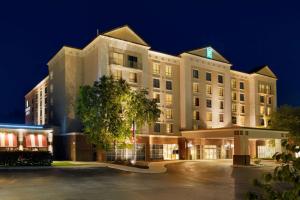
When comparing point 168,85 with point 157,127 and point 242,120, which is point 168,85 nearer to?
point 157,127

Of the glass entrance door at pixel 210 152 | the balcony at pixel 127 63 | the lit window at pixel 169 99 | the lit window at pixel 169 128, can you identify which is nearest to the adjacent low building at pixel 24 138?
the balcony at pixel 127 63

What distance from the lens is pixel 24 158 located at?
111 feet

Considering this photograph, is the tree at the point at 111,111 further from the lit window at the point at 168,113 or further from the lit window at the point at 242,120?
the lit window at the point at 242,120

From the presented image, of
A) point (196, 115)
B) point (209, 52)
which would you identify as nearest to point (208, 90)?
point (196, 115)

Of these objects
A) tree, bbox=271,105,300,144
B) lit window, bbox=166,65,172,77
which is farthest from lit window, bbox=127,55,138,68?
tree, bbox=271,105,300,144

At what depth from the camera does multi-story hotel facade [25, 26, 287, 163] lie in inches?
1837

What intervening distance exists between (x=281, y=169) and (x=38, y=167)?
32046 millimetres

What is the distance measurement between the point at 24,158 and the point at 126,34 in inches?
897

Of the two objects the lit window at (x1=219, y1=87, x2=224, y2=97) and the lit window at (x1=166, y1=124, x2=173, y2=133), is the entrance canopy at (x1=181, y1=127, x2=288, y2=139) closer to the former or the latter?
the lit window at (x1=166, y1=124, x2=173, y2=133)

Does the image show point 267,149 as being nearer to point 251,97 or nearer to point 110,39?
point 251,97

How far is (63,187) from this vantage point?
59.8 feet

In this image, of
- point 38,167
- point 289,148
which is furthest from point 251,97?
point 289,148

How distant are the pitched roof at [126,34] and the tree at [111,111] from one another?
32.7 feet

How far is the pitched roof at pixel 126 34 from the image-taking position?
4787cm
